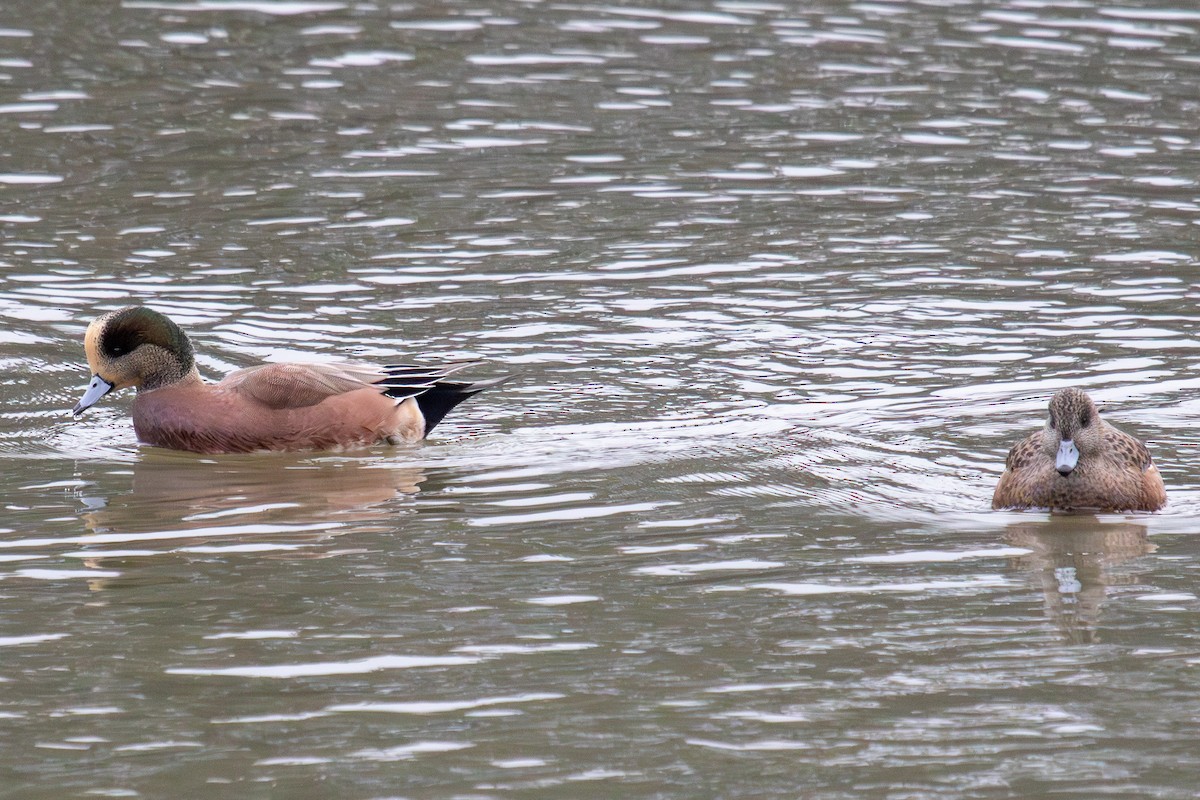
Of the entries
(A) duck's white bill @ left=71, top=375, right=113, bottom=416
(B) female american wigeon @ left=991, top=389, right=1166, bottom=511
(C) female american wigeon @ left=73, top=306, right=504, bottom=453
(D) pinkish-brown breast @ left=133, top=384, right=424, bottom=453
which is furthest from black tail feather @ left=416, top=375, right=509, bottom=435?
(B) female american wigeon @ left=991, top=389, right=1166, bottom=511

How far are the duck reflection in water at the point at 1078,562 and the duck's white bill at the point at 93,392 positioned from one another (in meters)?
4.83

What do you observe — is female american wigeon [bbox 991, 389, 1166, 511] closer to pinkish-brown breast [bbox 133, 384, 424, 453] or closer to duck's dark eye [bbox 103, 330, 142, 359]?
pinkish-brown breast [bbox 133, 384, 424, 453]

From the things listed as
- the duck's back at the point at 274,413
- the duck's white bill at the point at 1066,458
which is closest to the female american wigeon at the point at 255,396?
the duck's back at the point at 274,413

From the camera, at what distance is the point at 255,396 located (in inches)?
393

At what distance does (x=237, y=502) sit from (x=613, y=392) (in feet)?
7.88

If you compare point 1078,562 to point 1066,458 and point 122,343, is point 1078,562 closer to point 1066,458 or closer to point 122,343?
point 1066,458

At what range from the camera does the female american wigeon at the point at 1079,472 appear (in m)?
8.48

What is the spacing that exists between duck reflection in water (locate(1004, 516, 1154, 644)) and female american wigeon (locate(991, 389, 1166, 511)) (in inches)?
4.6

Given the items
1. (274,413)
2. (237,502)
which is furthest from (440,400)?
(237,502)

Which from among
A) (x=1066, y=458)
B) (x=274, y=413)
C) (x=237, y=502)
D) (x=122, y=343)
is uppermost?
(x=122, y=343)

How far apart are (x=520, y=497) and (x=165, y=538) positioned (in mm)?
1578

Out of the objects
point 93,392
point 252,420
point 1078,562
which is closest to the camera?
point 1078,562

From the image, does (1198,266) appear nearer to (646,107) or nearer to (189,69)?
(646,107)

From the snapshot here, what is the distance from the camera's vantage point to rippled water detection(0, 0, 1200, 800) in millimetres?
5805
